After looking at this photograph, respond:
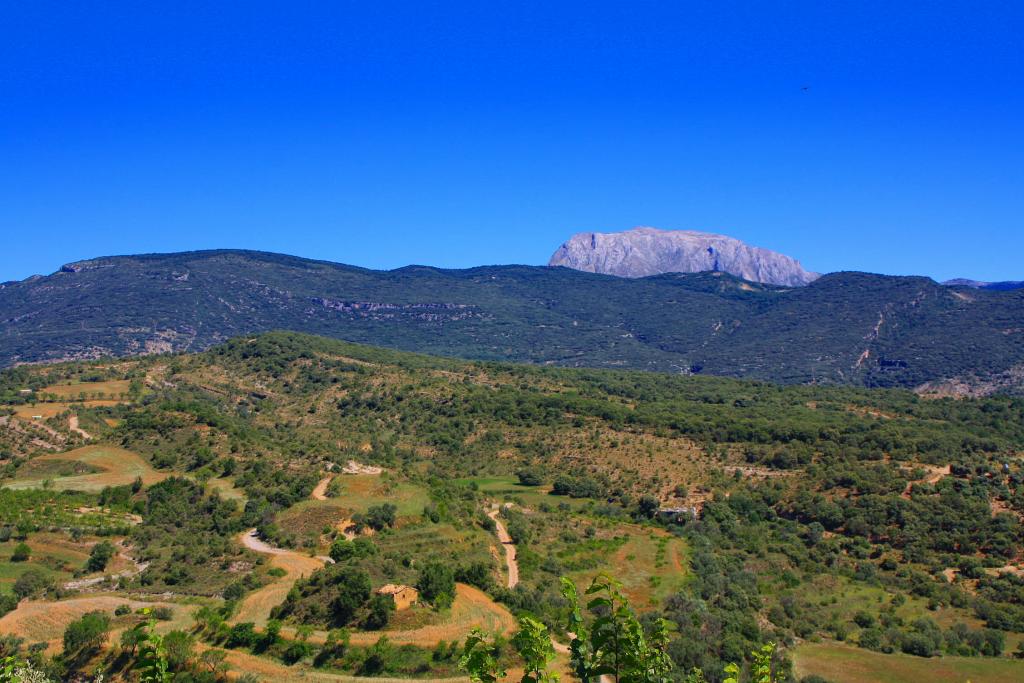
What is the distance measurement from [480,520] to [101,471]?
28019 mm

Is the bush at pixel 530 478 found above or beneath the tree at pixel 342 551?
beneath

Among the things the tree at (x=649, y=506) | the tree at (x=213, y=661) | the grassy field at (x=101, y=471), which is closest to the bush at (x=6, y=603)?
the tree at (x=213, y=661)

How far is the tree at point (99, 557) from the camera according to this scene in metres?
40.1

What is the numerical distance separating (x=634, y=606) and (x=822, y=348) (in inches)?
6714

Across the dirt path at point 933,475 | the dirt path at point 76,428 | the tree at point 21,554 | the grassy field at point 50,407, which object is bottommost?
the tree at point 21,554

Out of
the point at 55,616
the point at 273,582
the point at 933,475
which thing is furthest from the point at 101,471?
the point at 933,475

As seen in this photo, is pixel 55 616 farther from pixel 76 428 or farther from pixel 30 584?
pixel 76 428

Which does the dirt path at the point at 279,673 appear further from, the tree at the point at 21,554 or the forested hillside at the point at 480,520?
the tree at the point at 21,554

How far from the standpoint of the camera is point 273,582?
38312 millimetres

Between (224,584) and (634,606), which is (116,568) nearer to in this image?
(224,584)

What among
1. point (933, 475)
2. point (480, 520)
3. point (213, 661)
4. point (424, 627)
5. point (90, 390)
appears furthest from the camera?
point (90, 390)

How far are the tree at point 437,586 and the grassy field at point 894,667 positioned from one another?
49.6 ft

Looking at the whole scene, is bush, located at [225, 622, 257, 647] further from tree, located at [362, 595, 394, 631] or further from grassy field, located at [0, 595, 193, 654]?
tree, located at [362, 595, 394, 631]

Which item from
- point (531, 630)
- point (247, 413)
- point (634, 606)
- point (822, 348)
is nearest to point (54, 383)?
point (247, 413)
